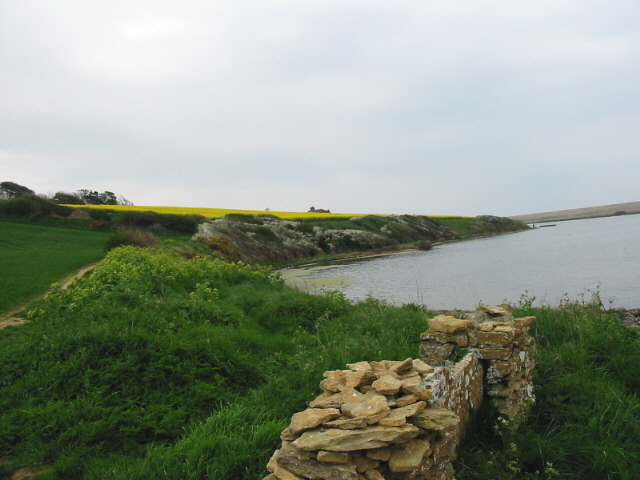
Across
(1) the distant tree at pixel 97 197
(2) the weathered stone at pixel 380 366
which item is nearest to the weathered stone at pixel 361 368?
(2) the weathered stone at pixel 380 366

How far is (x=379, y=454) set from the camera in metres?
3.12

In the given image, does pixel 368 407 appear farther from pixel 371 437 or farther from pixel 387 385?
pixel 387 385

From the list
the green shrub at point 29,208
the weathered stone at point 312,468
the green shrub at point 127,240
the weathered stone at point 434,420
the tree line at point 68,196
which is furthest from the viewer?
the tree line at point 68,196

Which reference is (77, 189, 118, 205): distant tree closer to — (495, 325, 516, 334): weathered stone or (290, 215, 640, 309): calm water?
(290, 215, 640, 309): calm water

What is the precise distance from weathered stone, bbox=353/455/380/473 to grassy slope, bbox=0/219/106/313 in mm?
11127

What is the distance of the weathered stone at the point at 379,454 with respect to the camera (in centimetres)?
310

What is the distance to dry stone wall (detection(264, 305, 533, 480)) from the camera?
10.1 feet

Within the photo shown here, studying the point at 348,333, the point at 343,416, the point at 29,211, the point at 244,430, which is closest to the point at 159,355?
the point at 244,430

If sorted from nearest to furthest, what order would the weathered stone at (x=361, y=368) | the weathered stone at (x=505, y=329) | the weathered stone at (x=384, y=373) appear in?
the weathered stone at (x=384, y=373), the weathered stone at (x=361, y=368), the weathered stone at (x=505, y=329)

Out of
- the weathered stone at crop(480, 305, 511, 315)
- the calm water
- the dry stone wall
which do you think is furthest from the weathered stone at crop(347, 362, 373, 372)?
the calm water

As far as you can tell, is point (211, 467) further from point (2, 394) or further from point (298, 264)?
point (298, 264)

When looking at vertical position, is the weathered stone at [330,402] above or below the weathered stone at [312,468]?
above

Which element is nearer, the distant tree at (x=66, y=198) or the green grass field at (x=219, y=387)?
the green grass field at (x=219, y=387)

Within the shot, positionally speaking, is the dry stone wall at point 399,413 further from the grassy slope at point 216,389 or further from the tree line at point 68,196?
the tree line at point 68,196
